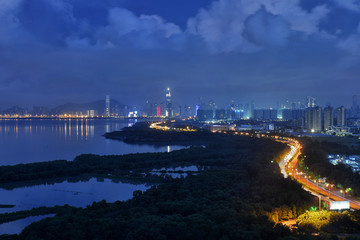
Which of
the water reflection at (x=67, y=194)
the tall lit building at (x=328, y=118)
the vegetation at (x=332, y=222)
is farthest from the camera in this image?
the tall lit building at (x=328, y=118)

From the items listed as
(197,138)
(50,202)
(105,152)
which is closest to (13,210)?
(50,202)

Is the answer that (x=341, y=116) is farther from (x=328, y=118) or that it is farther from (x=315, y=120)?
(x=315, y=120)

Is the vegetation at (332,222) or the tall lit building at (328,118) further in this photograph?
the tall lit building at (328,118)

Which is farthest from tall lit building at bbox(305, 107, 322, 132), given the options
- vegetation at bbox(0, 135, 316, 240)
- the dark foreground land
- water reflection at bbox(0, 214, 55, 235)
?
water reflection at bbox(0, 214, 55, 235)

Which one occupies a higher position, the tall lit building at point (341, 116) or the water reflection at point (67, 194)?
the tall lit building at point (341, 116)

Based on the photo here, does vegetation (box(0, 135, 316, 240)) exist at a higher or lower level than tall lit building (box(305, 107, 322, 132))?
lower

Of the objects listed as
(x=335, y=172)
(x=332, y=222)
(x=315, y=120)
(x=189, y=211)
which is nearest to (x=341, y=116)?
(x=315, y=120)

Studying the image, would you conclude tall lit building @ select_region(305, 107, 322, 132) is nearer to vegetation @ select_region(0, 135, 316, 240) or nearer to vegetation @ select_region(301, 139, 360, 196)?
vegetation @ select_region(301, 139, 360, 196)

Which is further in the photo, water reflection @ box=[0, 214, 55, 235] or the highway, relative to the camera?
the highway

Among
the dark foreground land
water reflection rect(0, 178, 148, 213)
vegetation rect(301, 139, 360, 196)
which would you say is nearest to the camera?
the dark foreground land

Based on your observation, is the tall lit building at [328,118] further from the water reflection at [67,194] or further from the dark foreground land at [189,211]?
the water reflection at [67,194]

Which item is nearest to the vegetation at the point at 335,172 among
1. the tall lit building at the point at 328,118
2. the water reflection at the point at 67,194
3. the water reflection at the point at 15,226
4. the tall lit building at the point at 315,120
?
the water reflection at the point at 67,194
